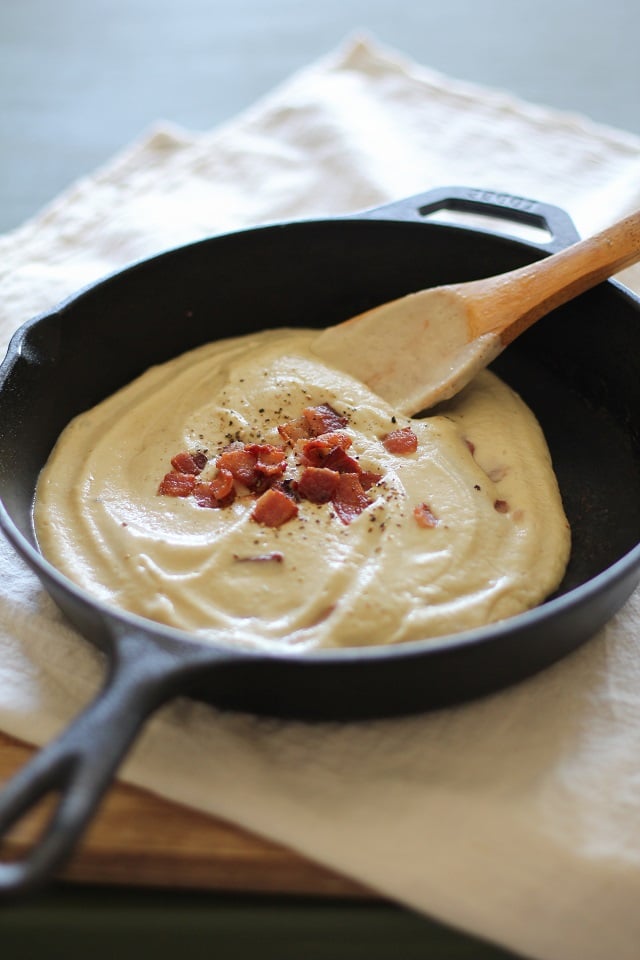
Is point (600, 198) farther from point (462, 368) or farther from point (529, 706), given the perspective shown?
point (529, 706)

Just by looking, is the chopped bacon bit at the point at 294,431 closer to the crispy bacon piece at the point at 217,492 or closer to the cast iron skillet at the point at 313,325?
the crispy bacon piece at the point at 217,492

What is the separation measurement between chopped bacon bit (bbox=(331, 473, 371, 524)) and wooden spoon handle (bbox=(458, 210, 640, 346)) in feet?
1.47

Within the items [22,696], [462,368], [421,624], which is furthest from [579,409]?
[22,696]

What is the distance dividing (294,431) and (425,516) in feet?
1.21

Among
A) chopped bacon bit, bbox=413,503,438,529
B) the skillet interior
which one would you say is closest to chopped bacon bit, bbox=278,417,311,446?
chopped bacon bit, bbox=413,503,438,529

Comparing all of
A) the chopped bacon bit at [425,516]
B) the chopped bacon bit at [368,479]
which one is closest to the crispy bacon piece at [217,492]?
the chopped bacon bit at [368,479]

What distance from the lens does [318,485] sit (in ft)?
5.83

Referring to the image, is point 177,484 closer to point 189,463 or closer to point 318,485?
point 189,463

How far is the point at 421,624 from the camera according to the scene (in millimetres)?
1536

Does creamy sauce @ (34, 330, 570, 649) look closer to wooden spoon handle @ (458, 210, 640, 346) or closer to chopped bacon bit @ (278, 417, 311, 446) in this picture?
chopped bacon bit @ (278, 417, 311, 446)

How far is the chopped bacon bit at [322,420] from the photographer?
1963 mm

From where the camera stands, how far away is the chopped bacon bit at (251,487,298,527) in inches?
67.4

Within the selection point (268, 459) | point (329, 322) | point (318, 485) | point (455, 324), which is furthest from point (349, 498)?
point (329, 322)

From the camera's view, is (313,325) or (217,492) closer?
(217,492)
